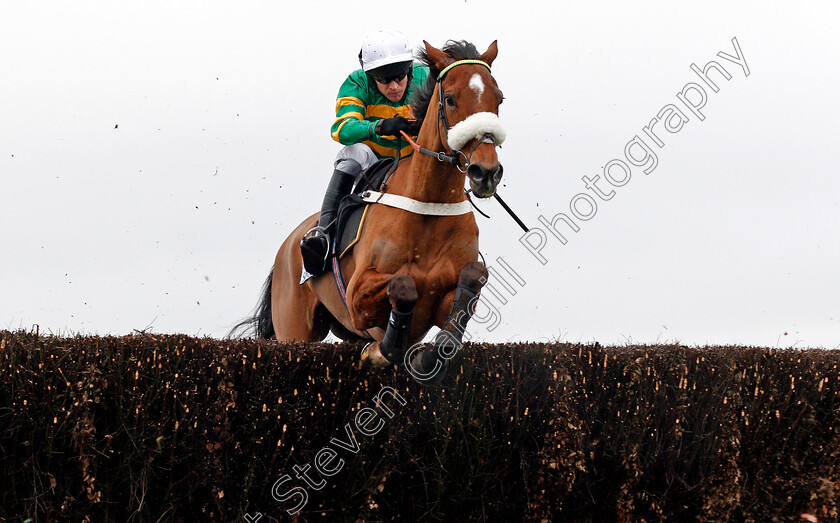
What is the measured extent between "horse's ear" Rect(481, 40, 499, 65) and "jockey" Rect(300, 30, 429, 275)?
609mm

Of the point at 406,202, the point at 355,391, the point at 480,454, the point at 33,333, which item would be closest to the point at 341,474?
the point at 355,391

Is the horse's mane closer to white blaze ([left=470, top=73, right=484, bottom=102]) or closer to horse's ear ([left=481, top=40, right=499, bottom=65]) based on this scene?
horse's ear ([left=481, top=40, right=499, bottom=65])

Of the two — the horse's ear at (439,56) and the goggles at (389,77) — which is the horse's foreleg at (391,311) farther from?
the goggles at (389,77)

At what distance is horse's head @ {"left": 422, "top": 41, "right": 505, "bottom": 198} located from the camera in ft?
15.4

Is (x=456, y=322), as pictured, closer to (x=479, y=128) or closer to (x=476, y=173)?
(x=476, y=173)

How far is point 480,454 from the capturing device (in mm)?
5395

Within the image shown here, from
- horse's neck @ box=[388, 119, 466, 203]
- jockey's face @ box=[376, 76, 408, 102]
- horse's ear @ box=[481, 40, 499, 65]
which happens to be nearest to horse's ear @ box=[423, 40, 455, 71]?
horse's ear @ box=[481, 40, 499, 65]

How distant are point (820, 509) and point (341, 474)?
3.38 metres

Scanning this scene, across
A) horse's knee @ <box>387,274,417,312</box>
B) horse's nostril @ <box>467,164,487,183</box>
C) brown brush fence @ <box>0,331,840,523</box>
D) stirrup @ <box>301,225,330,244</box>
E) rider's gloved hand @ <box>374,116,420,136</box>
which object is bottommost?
brown brush fence @ <box>0,331,840,523</box>

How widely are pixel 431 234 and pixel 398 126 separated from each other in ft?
2.73

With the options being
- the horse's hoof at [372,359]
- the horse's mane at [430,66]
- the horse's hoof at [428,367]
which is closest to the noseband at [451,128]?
the horse's mane at [430,66]

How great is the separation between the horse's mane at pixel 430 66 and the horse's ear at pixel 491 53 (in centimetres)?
5

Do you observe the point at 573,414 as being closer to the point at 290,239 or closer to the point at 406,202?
the point at 406,202

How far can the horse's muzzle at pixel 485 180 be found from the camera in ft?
15.2
